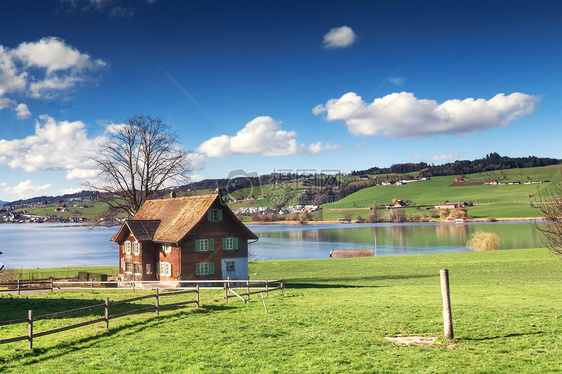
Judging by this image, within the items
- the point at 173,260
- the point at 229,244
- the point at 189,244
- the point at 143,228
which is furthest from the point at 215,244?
the point at 143,228

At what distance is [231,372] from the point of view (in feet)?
36.5

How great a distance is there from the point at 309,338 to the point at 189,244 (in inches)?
997

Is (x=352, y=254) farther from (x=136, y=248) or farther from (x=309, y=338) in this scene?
(x=309, y=338)

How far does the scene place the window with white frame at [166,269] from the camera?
3869 cm

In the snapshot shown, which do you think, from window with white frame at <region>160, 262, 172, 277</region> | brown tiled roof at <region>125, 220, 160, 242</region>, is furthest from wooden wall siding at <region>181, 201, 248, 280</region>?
brown tiled roof at <region>125, 220, 160, 242</region>

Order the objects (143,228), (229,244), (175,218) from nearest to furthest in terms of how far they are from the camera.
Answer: (229,244), (143,228), (175,218)

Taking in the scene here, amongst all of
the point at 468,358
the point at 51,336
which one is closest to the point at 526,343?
the point at 468,358

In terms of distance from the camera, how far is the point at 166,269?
3922 centimetres

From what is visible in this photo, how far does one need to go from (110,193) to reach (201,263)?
42.7 ft

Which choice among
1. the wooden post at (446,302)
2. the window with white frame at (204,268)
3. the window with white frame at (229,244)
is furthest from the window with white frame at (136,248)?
the wooden post at (446,302)

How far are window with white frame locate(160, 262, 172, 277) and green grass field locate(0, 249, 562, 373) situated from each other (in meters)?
13.0

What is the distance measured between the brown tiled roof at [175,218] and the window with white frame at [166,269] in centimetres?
239

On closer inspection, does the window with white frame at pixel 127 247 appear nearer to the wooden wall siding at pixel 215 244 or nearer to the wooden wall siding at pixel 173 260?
the wooden wall siding at pixel 173 260

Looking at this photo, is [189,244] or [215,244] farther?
[215,244]
